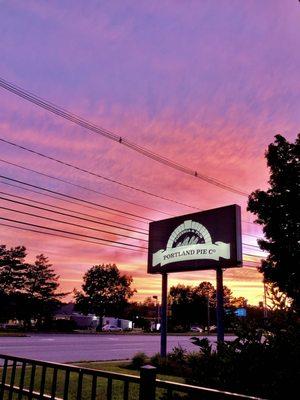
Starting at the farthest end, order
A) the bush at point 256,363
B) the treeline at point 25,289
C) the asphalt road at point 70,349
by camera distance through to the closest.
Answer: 1. the treeline at point 25,289
2. the asphalt road at point 70,349
3. the bush at point 256,363

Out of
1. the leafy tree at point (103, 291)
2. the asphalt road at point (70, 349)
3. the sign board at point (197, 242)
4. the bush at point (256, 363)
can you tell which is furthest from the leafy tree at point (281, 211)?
the leafy tree at point (103, 291)

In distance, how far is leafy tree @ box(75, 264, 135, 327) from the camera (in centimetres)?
8062

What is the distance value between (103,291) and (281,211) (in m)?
66.9

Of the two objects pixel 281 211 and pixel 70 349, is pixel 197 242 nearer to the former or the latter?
pixel 281 211

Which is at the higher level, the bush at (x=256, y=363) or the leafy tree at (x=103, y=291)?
the leafy tree at (x=103, y=291)

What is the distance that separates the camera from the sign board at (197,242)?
59.7ft

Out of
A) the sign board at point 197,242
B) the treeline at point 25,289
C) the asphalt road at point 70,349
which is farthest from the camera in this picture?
the treeline at point 25,289

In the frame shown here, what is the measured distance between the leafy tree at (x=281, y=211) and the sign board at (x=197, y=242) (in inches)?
76.0

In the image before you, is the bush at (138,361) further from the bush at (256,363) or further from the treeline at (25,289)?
the treeline at (25,289)

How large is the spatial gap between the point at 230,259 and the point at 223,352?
13.1 m

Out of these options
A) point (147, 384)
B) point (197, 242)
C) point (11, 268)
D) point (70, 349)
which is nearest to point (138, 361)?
point (197, 242)

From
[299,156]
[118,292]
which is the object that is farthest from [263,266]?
[118,292]

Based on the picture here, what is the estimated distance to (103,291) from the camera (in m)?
81.8

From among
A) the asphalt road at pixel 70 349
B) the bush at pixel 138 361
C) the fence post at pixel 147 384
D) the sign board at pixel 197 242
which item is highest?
the sign board at pixel 197 242
